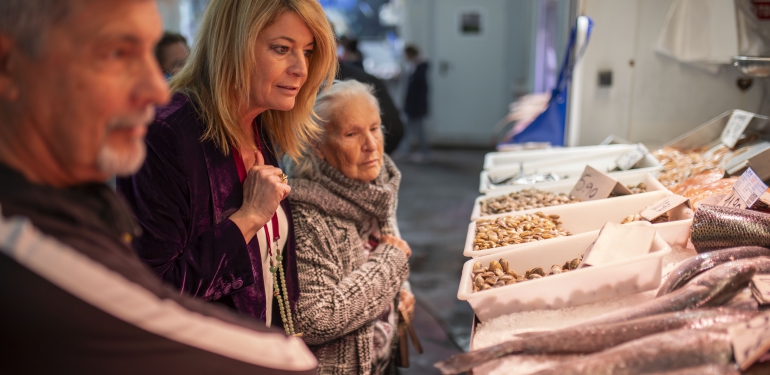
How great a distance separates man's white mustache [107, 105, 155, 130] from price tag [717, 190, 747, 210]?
1.55m

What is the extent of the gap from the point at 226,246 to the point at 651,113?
2.68 m

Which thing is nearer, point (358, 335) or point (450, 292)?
point (358, 335)

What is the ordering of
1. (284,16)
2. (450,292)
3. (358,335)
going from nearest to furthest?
1. (284,16)
2. (358,335)
3. (450,292)

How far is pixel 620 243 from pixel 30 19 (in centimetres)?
132

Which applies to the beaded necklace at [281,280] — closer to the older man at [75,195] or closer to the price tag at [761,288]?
the older man at [75,195]

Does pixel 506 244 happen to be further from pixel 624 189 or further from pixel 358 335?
pixel 624 189

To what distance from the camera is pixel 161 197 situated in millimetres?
1350

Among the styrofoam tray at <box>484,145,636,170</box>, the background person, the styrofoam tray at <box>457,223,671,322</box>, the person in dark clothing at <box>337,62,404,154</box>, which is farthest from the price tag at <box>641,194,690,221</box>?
the background person

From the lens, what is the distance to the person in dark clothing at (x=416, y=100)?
870cm

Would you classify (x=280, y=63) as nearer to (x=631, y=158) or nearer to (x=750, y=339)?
(x=750, y=339)

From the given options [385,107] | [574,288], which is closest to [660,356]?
[574,288]

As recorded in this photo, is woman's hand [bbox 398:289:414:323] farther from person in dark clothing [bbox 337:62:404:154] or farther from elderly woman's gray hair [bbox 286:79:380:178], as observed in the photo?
person in dark clothing [bbox 337:62:404:154]

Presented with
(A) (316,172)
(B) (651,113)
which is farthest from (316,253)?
(B) (651,113)

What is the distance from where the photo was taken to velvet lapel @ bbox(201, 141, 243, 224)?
143 cm
